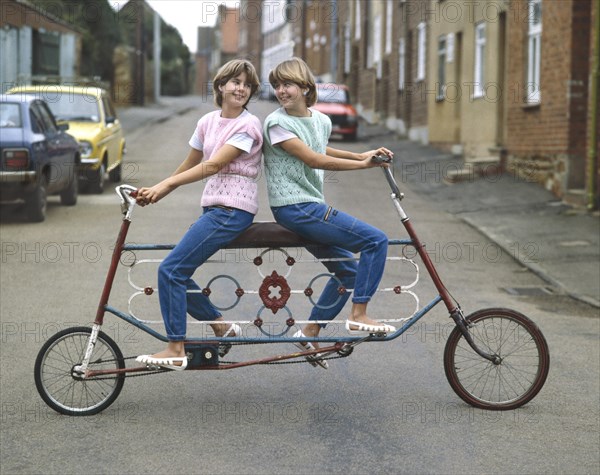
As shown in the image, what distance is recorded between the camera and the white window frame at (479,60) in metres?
25.4

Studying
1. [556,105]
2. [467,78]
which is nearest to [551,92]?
[556,105]

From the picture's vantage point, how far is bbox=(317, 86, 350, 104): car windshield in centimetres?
3428

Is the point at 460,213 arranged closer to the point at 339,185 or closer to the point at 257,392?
the point at 339,185

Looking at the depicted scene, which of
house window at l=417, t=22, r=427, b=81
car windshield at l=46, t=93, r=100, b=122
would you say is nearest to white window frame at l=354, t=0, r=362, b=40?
house window at l=417, t=22, r=427, b=81

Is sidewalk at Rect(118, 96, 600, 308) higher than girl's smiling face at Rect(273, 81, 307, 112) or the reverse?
the reverse

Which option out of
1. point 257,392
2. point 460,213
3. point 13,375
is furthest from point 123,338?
point 460,213

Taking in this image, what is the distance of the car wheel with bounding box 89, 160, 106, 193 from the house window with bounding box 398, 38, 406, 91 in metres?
19.4

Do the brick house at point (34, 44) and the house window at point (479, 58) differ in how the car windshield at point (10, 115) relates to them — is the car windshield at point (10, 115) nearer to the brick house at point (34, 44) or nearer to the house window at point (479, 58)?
the brick house at point (34, 44)

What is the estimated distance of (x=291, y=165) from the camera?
19.2ft

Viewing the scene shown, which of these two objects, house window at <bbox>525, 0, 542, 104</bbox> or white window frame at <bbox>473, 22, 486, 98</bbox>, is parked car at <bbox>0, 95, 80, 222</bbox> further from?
white window frame at <bbox>473, 22, 486, 98</bbox>

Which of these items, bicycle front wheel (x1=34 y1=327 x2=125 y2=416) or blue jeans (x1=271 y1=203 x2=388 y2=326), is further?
bicycle front wheel (x1=34 y1=327 x2=125 y2=416)

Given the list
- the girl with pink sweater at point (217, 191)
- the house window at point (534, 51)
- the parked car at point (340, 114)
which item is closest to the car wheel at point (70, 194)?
the house window at point (534, 51)

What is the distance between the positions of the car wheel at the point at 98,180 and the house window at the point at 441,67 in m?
13.0

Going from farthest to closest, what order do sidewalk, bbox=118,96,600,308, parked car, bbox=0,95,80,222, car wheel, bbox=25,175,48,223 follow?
car wheel, bbox=25,175,48,223 → parked car, bbox=0,95,80,222 → sidewalk, bbox=118,96,600,308
